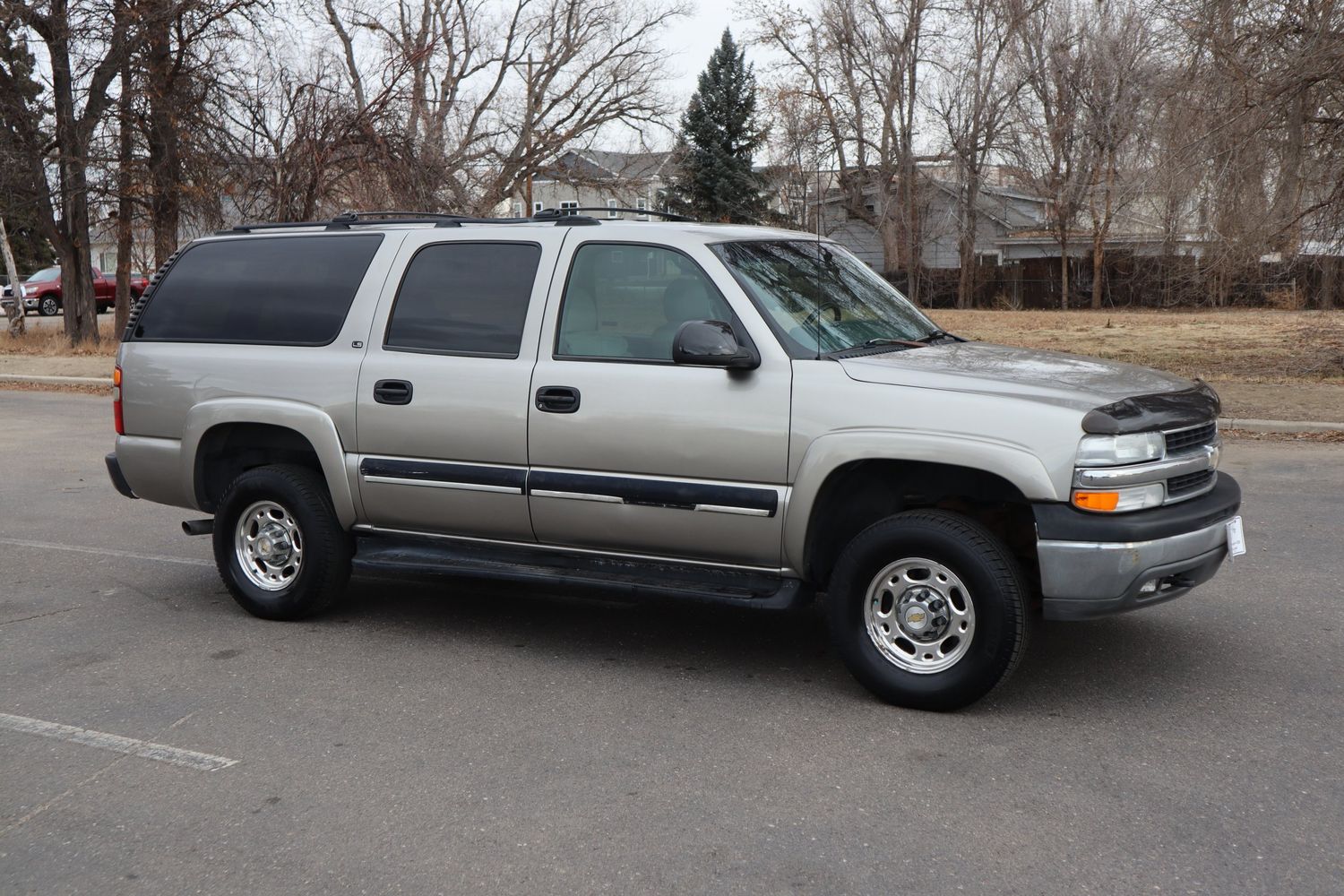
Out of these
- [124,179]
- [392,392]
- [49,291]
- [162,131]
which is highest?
[162,131]

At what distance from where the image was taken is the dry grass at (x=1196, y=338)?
18266 millimetres

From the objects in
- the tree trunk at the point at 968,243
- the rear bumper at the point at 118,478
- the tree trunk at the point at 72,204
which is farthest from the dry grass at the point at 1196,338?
the tree trunk at the point at 72,204

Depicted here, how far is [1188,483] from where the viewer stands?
4.95 meters

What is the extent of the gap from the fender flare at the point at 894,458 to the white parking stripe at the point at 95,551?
4.24 meters

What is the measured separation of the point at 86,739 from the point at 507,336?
7.79 ft

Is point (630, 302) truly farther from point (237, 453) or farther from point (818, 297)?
point (237, 453)

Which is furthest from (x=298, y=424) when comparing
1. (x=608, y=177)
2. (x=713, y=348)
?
(x=608, y=177)

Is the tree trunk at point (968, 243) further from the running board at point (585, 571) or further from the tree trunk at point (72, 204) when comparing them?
the running board at point (585, 571)

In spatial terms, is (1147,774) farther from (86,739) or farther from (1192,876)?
(86,739)

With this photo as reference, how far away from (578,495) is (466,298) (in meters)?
1.15

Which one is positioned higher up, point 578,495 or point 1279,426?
point 578,495

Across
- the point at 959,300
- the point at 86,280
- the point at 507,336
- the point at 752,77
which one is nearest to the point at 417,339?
the point at 507,336

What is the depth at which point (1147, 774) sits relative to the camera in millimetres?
4316

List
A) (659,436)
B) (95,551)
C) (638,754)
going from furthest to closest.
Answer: (95,551) < (659,436) < (638,754)
